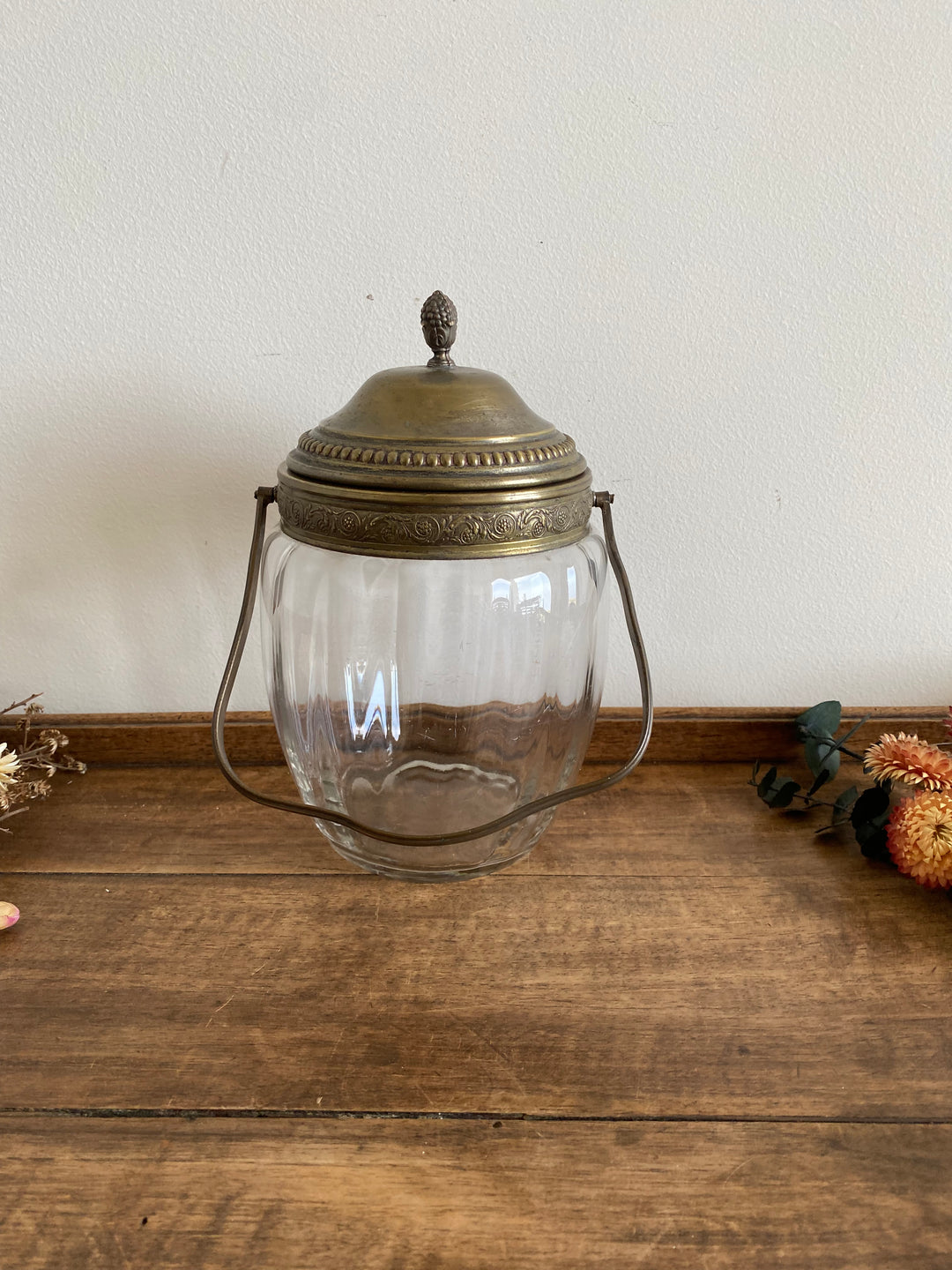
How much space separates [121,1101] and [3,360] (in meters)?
0.58

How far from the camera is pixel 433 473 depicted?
0.56 meters

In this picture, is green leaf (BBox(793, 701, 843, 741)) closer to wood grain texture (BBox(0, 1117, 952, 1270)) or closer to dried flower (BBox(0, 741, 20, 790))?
wood grain texture (BBox(0, 1117, 952, 1270))

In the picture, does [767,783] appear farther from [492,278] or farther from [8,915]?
[8,915]

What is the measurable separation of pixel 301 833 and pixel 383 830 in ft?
0.31

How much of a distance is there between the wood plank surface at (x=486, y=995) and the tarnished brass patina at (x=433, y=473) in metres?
0.25

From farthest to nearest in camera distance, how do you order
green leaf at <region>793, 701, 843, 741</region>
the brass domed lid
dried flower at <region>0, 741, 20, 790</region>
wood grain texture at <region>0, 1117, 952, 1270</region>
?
green leaf at <region>793, 701, 843, 741</region>
dried flower at <region>0, 741, 20, 790</region>
the brass domed lid
wood grain texture at <region>0, 1117, 952, 1270</region>

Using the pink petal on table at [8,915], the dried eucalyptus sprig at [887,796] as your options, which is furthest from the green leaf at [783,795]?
the pink petal on table at [8,915]

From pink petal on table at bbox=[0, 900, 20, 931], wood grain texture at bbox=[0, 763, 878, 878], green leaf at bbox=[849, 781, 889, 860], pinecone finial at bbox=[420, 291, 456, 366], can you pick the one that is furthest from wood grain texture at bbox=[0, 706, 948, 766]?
pinecone finial at bbox=[420, 291, 456, 366]

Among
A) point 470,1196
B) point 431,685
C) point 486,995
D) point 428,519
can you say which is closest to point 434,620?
point 431,685

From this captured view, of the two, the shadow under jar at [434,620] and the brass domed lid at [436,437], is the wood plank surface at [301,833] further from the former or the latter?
the brass domed lid at [436,437]

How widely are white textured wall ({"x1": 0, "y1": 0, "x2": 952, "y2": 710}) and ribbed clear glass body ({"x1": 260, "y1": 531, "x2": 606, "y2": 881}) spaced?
158 millimetres

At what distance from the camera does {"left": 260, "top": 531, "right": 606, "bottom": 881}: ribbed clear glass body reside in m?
0.66

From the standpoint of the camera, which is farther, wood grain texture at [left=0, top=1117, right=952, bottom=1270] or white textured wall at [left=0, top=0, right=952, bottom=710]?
white textured wall at [left=0, top=0, right=952, bottom=710]

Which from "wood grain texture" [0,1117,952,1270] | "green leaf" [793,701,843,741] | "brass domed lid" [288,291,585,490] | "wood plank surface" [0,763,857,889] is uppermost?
"brass domed lid" [288,291,585,490]
